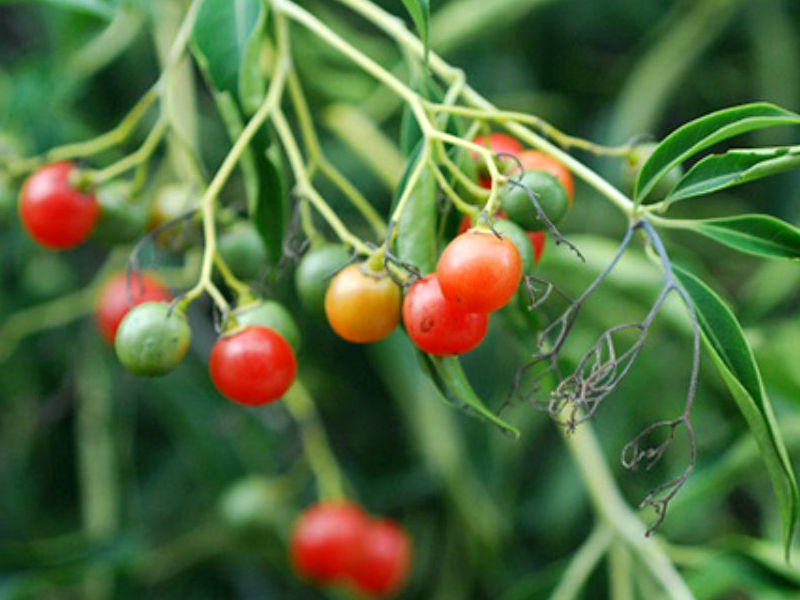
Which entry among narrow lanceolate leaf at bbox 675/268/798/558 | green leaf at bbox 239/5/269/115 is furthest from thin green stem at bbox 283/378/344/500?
narrow lanceolate leaf at bbox 675/268/798/558

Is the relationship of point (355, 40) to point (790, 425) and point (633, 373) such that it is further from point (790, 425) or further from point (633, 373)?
point (790, 425)

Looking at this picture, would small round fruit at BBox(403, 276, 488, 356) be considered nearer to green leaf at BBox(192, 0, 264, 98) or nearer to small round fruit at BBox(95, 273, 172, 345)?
green leaf at BBox(192, 0, 264, 98)

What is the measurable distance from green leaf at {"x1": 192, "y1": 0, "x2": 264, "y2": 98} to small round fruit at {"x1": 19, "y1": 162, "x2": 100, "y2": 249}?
19 centimetres

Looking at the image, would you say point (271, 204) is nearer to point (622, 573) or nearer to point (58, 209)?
A: point (58, 209)

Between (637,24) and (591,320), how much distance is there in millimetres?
650

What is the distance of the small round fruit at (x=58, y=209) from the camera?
93 centimetres

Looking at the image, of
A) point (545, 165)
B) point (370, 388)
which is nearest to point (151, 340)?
point (545, 165)

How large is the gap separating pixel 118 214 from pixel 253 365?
0.27m

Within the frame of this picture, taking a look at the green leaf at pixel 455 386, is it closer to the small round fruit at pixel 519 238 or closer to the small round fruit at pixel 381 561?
the small round fruit at pixel 519 238

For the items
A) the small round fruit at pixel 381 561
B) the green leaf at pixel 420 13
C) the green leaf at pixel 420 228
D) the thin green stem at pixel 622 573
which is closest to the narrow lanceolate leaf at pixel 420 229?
the green leaf at pixel 420 228

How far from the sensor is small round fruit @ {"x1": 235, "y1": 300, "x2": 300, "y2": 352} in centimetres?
81

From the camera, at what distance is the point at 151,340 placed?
763 mm

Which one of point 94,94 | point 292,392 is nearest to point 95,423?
point 292,392

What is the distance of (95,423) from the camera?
5.11ft
